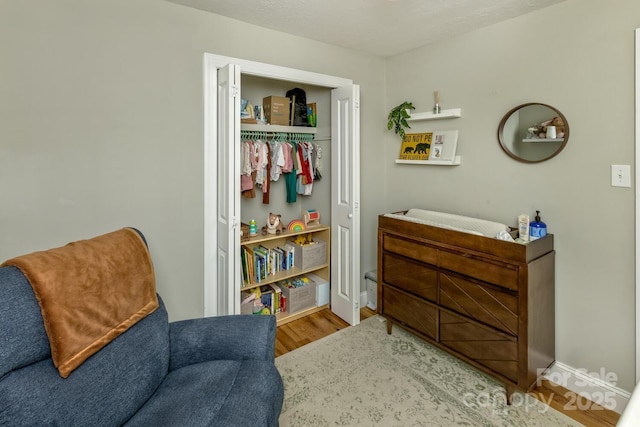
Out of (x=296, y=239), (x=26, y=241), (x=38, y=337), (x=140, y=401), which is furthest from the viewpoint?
(x=296, y=239)

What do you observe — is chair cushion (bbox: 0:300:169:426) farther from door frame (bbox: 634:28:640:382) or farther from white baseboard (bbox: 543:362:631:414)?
door frame (bbox: 634:28:640:382)

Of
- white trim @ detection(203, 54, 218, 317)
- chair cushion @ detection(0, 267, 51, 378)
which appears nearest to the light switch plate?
white trim @ detection(203, 54, 218, 317)

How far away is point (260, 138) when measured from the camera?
3.17 meters

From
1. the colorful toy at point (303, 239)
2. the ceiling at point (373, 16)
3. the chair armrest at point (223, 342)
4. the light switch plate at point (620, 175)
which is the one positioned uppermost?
the ceiling at point (373, 16)

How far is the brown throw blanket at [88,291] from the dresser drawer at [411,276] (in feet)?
5.71

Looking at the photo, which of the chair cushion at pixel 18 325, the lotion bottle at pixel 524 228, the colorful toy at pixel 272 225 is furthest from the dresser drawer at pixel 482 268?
the chair cushion at pixel 18 325

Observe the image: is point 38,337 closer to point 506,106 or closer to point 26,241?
point 26,241

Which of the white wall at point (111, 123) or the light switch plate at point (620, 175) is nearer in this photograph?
the white wall at point (111, 123)

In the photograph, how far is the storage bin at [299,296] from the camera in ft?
10.3

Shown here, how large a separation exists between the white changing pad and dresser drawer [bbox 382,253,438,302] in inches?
13.1

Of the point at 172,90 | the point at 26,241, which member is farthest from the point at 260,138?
the point at 26,241

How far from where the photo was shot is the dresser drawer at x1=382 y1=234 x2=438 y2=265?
93.8 inches

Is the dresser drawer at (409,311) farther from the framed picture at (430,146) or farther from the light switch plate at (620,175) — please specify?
the light switch plate at (620,175)

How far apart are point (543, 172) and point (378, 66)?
1.84m
